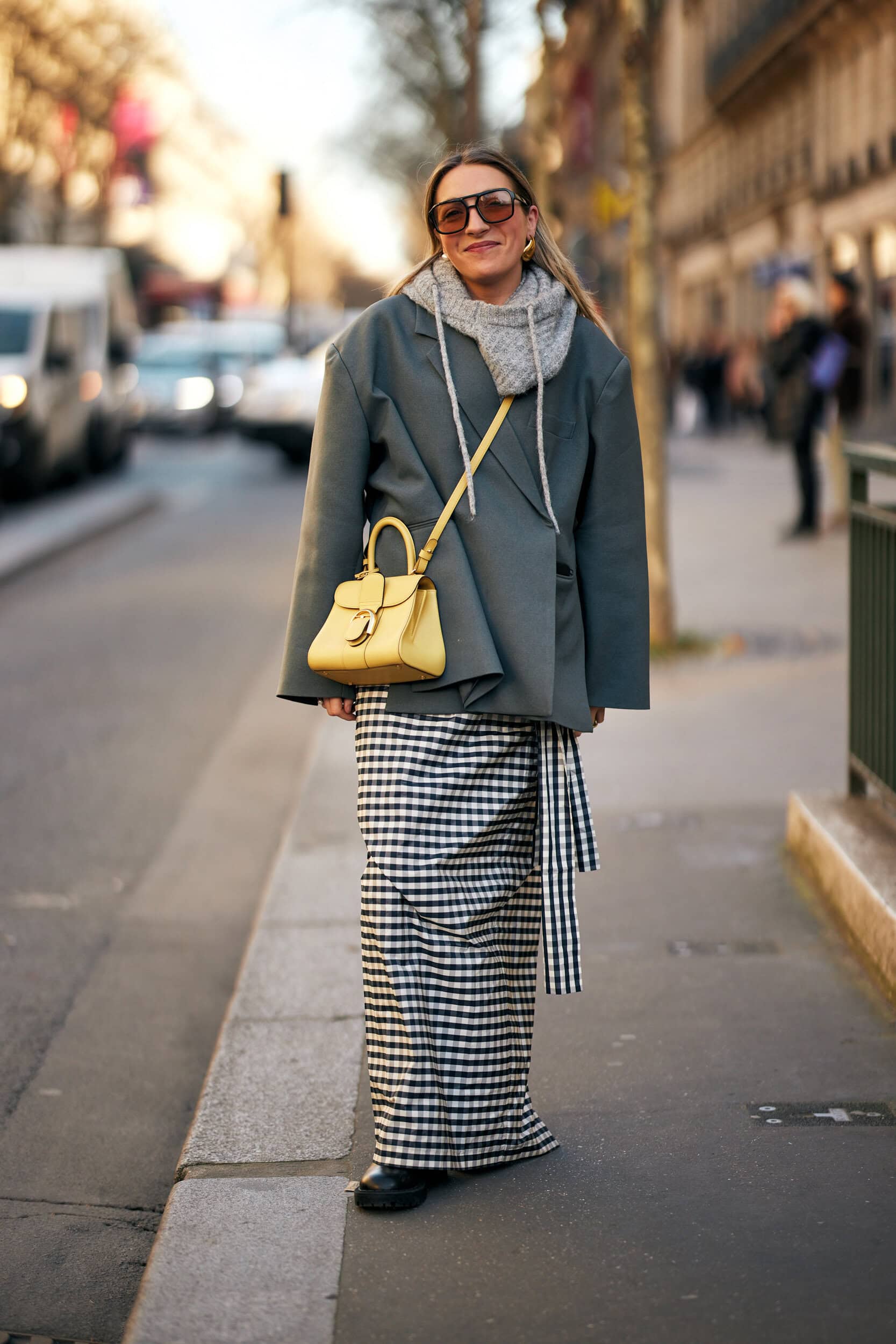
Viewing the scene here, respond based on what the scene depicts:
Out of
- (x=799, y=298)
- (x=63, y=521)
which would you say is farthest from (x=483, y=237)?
(x=63, y=521)

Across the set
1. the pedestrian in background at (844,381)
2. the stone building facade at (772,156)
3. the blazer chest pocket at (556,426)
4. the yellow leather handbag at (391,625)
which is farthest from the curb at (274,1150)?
the stone building facade at (772,156)

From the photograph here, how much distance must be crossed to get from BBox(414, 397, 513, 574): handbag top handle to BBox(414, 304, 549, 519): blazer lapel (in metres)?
0.01

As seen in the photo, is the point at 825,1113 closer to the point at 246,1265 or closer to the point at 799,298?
the point at 246,1265

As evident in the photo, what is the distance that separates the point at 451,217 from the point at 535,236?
0.18 metres

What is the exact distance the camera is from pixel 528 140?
73.9 feet

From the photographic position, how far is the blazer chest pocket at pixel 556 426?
3350 mm

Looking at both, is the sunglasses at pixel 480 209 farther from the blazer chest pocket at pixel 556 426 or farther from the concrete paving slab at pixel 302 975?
the concrete paving slab at pixel 302 975

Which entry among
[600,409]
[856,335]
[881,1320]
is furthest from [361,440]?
[856,335]

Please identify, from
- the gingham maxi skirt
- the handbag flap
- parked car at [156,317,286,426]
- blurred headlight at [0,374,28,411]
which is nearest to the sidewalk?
the gingham maxi skirt

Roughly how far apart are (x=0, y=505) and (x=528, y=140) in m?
7.85

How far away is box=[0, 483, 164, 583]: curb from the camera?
51.6 ft

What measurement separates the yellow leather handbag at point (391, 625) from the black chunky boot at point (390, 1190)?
870 millimetres

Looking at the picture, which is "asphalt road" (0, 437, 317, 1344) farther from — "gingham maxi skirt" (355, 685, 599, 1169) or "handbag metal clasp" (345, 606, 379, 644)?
"handbag metal clasp" (345, 606, 379, 644)

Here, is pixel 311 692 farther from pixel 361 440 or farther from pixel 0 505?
pixel 0 505
